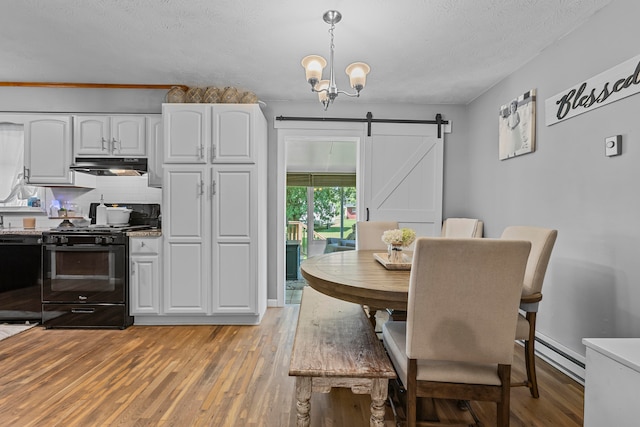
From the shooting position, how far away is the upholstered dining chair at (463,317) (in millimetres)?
1267

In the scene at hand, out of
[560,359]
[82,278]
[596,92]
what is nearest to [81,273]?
[82,278]

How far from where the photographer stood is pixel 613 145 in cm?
197

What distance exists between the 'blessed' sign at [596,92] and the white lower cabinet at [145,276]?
3506 millimetres

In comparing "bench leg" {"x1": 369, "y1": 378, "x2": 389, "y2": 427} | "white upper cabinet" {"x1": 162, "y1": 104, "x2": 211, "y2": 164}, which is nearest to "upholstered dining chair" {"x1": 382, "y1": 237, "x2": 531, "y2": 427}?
"bench leg" {"x1": 369, "y1": 378, "x2": 389, "y2": 427}

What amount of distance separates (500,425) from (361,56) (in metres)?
2.62

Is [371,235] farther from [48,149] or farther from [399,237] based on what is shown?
[48,149]

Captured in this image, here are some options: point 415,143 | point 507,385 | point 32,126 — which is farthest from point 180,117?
point 507,385

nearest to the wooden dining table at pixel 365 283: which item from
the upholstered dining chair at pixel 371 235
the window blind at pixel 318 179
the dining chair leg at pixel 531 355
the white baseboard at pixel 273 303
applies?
the dining chair leg at pixel 531 355

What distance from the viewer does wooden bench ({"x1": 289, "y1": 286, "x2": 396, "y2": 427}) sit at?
1446 mm

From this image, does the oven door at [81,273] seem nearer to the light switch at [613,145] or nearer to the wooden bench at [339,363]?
the wooden bench at [339,363]

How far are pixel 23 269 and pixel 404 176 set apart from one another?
13.1 ft

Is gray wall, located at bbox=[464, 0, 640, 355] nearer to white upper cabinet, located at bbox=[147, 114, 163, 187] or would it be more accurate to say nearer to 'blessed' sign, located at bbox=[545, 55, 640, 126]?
'blessed' sign, located at bbox=[545, 55, 640, 126]

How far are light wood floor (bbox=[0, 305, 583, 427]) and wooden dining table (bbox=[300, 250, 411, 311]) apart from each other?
78cm

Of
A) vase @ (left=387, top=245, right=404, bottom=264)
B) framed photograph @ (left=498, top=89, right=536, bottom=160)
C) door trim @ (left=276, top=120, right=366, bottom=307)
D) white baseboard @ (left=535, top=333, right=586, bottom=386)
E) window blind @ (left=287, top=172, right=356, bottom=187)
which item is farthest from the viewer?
window blind @ (left=287, top=172, right=356, bottom=187)
